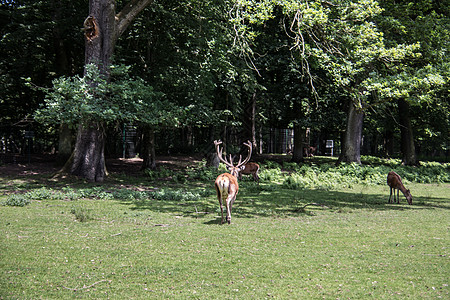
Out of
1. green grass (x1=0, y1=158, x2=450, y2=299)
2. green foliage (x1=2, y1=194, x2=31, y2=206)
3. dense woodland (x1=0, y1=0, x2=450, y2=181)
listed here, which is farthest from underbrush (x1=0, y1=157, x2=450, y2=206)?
dense woodland (x1=0, y1=0, x2=450, y2=181)

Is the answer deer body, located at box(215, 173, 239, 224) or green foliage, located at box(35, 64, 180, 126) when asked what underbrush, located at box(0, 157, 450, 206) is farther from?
deer body, located at box(215, 173, 239, 224)

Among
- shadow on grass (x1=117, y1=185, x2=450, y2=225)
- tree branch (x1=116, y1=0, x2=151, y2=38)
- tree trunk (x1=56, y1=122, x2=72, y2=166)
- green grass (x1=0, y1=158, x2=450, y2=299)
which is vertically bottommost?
green grass (x1=0, y1=158, x2=450, y2=299)

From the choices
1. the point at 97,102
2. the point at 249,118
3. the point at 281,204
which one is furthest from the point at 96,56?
the point at 249,118

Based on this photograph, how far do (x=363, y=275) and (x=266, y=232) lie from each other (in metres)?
2.93

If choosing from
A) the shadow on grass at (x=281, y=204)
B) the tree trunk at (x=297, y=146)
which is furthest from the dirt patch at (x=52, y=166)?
the shadow on grass at (x=281, y=204)

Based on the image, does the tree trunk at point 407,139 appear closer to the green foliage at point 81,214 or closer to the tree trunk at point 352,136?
the tree trunk at point 352,136

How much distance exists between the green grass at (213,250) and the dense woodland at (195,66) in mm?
3681

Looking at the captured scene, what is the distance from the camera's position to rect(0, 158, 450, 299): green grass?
17.3ft

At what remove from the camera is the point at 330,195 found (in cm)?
1520

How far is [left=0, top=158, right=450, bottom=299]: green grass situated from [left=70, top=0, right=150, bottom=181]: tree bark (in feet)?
9.39

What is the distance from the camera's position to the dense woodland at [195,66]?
528 inches

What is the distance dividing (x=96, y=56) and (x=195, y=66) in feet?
15.0

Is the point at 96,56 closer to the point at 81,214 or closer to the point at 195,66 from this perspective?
the point at 195,66

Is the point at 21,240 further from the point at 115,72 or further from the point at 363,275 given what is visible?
the point at 115,72
